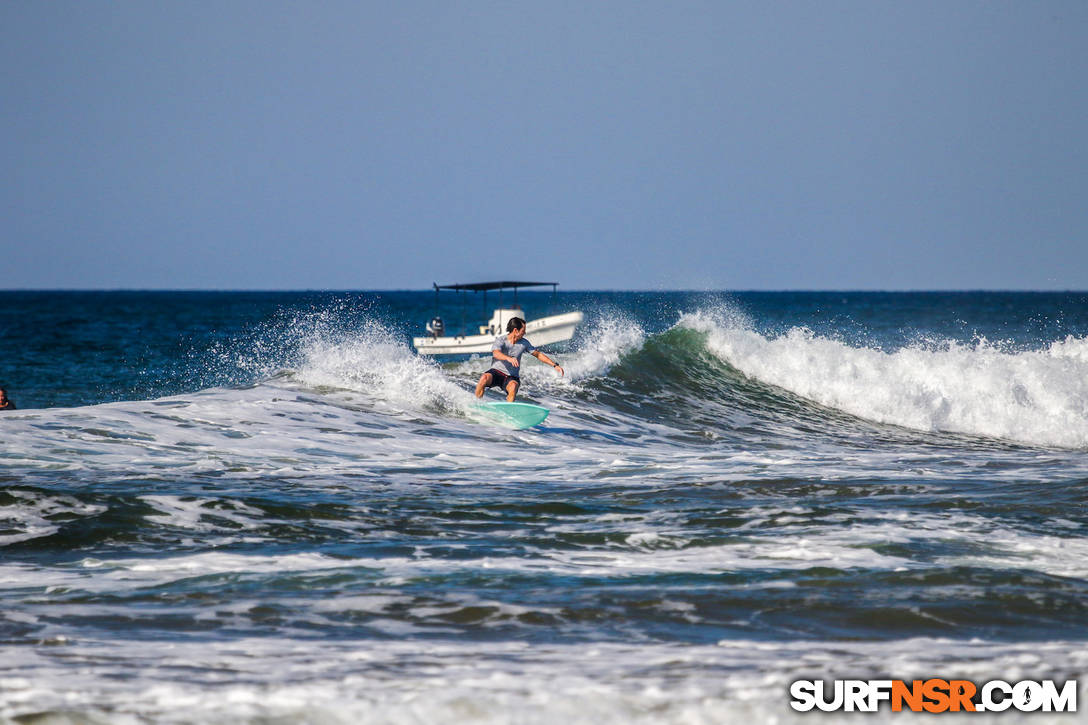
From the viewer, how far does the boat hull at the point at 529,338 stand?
3195 centimetres

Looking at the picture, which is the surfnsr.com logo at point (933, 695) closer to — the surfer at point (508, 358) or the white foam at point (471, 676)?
the white foam at point (471, 676)

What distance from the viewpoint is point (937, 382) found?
23984 millimetres

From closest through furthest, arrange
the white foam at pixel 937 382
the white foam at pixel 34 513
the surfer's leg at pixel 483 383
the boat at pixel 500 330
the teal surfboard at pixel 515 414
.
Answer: the white foam at pixel 34 513, the teal surfboard at pixel 515 414, the surfer's leg at pixel 483 383, the white foam at pixel 937 382, the boat at pixel 500 330

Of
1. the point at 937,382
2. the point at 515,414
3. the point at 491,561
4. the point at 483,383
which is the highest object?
the point at 483,383

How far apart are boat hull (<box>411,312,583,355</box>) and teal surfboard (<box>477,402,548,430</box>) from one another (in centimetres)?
1461

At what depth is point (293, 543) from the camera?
870 cm

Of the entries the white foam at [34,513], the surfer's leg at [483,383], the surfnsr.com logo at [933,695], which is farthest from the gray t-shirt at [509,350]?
the surfnsr.com logo at [933,695]

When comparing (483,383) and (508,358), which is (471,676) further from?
(508,358)


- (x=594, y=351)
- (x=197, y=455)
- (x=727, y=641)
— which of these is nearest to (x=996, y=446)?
(x=594, y=351)

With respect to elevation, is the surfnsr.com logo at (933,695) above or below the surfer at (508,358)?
below

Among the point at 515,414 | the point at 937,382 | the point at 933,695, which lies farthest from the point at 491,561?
the point at 937,382

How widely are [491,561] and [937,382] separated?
1832 centimetres

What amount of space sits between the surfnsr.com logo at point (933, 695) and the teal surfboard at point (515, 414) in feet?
36.0

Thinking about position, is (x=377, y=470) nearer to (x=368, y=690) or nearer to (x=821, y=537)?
(x=821, y=537)
